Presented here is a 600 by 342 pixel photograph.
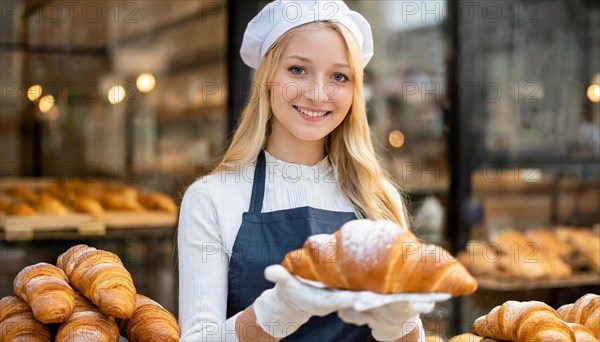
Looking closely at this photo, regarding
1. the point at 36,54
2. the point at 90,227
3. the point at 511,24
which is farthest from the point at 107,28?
the point at 511,24

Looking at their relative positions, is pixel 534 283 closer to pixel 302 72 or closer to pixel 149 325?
pixel 302 72

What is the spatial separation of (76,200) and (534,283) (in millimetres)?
2881

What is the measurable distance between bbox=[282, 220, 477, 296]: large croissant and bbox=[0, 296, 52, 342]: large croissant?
59cm

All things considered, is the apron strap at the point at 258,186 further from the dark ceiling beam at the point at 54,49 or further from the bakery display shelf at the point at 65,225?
the dark ceiling beam at the point at 54,49

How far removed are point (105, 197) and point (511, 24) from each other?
3.01 m

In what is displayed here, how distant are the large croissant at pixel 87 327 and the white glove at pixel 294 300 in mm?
375

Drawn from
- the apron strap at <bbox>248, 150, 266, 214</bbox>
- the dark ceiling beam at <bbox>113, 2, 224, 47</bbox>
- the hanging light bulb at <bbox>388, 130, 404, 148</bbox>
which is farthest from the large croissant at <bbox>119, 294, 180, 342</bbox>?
the dark ceiling beam at <bbox>113, 2, 224, 47</bbox>

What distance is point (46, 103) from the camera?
7.88 m

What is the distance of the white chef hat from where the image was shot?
1922 millimetres

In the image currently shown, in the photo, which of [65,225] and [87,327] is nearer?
[87,327]

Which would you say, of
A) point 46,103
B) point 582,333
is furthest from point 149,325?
point 46,103

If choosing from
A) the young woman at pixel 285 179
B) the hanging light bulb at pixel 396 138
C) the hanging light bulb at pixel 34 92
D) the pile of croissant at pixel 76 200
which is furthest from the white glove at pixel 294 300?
the hanging light bulb at pixel 34 92

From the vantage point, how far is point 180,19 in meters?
7.52

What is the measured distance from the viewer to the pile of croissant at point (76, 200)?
5.07 meters
